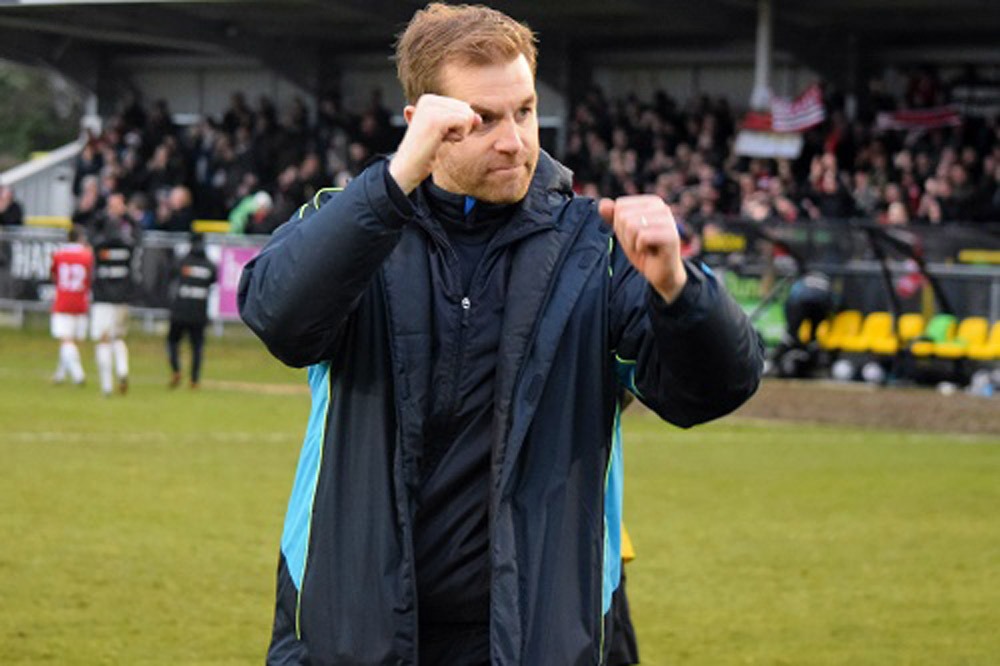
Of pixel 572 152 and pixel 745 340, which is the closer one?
pixel 745 340

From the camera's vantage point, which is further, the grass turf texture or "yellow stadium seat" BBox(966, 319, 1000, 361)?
"yellow stadium seat" BBox(966, 319, 1000, 361)

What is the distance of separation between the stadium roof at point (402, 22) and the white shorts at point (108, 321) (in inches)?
530

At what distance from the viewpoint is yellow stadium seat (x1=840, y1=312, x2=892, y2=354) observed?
2552cm

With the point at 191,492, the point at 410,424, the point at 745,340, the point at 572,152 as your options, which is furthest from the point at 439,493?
the point at 572,152

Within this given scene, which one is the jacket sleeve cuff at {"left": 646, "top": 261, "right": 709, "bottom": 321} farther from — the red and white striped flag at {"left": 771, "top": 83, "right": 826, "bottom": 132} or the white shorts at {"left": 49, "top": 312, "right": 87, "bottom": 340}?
the red and white striped flag at {"left": 771, "top": 83, "right": 826, "bottom": 132}

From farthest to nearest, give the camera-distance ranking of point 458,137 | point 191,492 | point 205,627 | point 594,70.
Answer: point 594,70 < point 191,492 < point 205,627 < point 458,137

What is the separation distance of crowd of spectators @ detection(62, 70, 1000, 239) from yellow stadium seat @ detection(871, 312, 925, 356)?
242cm

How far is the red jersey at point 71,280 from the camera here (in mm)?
24406

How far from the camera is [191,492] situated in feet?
48.9

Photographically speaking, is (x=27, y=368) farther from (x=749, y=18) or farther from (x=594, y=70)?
(x=594, y=70)

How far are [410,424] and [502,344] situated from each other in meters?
0.21

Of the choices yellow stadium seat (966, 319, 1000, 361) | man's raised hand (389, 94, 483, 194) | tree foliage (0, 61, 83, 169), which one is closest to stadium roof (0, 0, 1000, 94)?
yellow stadium seat (966, 319, 1000, 361)

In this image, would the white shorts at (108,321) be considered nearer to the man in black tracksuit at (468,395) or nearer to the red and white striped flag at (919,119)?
the red and white striped flag at (919,119)

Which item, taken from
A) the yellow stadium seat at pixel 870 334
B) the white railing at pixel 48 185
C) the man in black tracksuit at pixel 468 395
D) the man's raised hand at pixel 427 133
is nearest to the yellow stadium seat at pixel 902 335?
the yellow stadium seat at pixel 870 334
